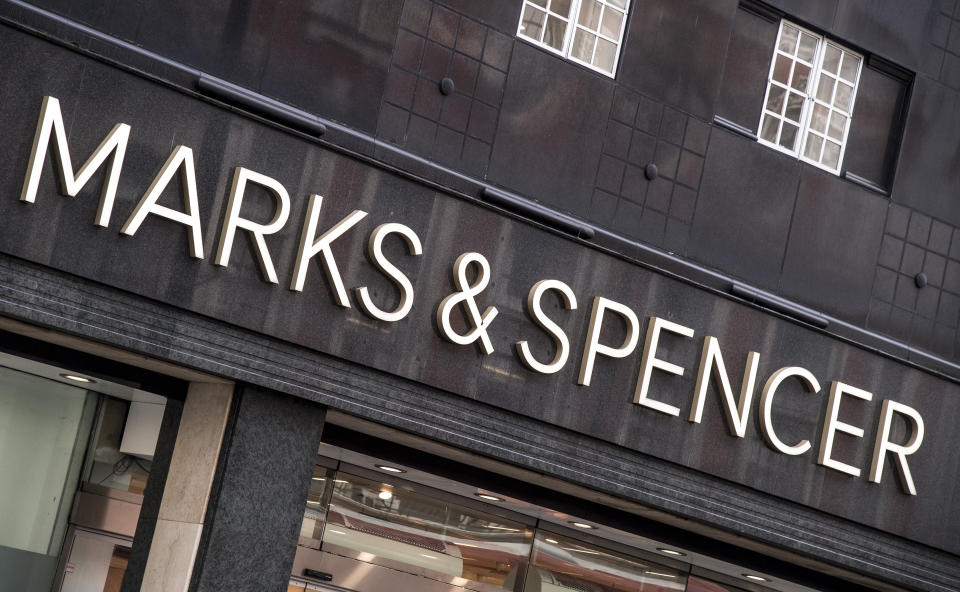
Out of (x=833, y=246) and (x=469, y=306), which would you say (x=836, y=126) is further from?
(x=469, y=306)

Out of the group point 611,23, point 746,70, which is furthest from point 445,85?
point 746,70

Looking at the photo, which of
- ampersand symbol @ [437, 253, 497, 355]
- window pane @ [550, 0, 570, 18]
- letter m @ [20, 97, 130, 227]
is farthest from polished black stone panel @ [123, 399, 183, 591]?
window pane @ [550, 0, 570, 18]

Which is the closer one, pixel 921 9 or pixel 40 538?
pixel 40 538

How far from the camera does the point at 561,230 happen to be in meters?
11.2

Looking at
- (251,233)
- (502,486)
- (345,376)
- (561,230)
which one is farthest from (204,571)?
(561,230)

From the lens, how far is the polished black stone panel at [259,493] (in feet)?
31.4

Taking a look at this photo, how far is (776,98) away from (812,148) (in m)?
0.64

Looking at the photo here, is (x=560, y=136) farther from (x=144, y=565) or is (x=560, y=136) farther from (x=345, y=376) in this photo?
(x=144, y=565)

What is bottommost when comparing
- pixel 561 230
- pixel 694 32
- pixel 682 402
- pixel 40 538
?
pixel 40 538

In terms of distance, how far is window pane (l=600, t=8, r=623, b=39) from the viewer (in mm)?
11812

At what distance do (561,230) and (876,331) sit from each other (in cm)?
380

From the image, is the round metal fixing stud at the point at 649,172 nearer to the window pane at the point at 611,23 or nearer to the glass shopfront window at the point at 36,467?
the window pane at the point at 611,23

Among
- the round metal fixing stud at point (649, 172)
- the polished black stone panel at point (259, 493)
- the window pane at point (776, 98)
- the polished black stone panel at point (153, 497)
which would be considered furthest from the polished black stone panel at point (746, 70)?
the polished black stone panel at point (153, 497)

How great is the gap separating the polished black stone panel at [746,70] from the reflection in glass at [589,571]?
181 inches
